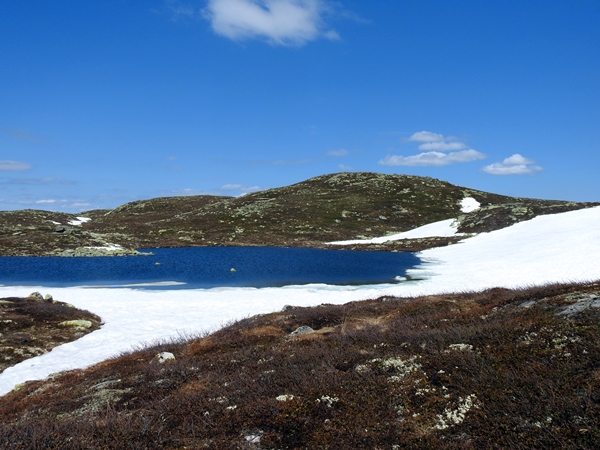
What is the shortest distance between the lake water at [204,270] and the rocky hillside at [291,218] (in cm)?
1518

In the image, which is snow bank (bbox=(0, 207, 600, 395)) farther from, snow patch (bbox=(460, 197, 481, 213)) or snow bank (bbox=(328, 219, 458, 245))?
snow patch (bbox=(460, 197, 481, 213))

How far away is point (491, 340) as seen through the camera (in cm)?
1033

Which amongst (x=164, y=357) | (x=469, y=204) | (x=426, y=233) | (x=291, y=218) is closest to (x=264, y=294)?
(x=164, y=357)

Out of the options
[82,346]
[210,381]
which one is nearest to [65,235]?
[82,346]

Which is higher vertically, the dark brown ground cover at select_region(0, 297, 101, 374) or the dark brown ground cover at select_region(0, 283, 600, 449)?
the dark brown ground cover at select_region(0, 283, 600, 449)

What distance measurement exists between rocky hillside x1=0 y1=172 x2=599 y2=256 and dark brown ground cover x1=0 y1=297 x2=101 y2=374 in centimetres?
5617

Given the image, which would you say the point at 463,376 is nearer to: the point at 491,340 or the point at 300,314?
the point at 491,340

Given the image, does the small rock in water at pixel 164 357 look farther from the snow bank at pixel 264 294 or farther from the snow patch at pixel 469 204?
the snow patch at pixel 469 204

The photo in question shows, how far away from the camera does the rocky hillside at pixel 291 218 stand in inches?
3735

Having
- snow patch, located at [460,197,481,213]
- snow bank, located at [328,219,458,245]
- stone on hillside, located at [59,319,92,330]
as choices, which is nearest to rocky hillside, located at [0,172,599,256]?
snow patch, located at [460,197,481,213]

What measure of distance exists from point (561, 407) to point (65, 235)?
372 ft

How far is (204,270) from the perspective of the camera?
193ft

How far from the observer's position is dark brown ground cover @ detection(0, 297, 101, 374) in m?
22.6

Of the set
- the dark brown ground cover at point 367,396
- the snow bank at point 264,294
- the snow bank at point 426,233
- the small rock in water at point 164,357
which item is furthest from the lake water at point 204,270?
the dark brown ground cover at point 367,396
